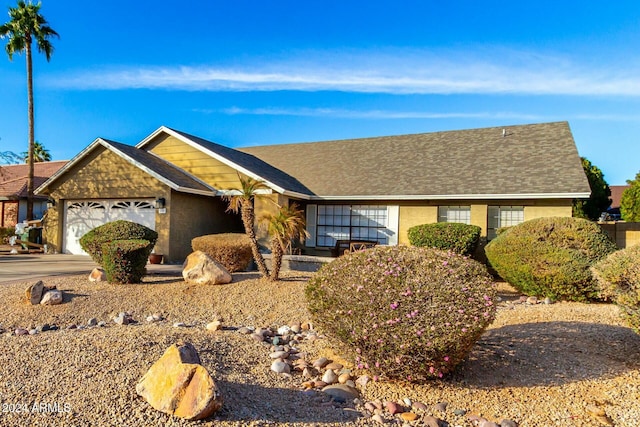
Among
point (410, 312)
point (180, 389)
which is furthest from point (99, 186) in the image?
point (410, 312)

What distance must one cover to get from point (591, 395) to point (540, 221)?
5913 millimetres

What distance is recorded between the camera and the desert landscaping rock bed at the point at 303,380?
3318mm

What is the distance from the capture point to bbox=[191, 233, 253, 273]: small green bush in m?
10.5

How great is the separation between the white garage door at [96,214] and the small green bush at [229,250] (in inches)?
209

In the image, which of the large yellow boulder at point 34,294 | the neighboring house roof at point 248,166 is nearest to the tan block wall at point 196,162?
the neighboring house roof at point 248,166

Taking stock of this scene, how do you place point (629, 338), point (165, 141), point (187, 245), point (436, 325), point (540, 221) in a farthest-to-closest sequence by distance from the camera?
point (165, 141) < point (187, 245) < point (540, 221) < point (629, 338) < point (436, 325)

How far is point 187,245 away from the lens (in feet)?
49.5

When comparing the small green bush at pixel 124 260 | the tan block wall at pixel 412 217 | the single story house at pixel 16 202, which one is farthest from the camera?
the single story house at pixel 16 202

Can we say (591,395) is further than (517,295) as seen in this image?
No

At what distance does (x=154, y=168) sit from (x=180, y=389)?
13.0 m

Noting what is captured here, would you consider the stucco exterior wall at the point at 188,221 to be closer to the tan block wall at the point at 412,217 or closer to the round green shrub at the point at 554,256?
the tan block wall at the point at 412,217

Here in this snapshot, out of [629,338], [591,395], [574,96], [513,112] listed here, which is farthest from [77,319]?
[513,112]

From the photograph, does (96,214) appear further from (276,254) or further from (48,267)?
(276,254)

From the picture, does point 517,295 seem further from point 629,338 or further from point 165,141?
point 165,141
